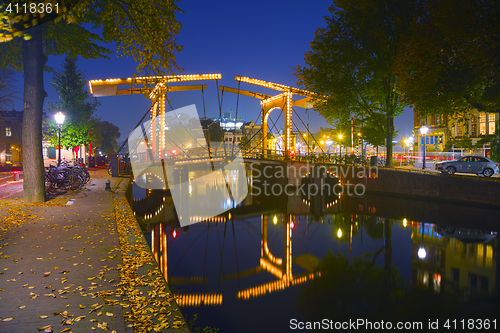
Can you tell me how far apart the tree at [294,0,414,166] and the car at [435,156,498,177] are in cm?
409

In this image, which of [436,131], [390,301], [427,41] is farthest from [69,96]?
[436,131]

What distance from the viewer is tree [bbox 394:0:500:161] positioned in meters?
13.0

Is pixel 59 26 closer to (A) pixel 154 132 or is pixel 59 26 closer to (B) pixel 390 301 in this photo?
(A) pixel 154 132

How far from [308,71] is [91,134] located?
28078 millimetres

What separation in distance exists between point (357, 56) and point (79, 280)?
21.2 m

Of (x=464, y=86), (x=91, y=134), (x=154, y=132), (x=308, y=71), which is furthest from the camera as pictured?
(x=91, y=134)

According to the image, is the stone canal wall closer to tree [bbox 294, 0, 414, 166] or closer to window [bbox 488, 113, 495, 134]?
tree [bbox 294, 0, 414, 166]

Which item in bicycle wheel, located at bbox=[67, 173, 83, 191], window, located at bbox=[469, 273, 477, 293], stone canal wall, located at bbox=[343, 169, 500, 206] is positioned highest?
bicycle wheel, located at bbox=[67, 173, 83, 191]

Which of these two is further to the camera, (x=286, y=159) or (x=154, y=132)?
A: (x=286, y=159)

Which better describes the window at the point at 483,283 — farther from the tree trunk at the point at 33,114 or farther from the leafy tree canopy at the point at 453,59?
the tree trunk at the point at 33,114

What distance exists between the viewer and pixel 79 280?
4734 mm

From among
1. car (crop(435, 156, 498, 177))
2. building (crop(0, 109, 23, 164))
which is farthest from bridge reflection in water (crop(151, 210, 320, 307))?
building (crop(0, 109, 23, 164))

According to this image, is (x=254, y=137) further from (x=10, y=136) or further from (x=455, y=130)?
(x=10, y=136)

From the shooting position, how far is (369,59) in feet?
68.9
